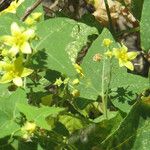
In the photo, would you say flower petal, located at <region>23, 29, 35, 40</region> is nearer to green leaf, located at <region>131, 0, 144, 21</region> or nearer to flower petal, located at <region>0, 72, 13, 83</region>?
flower petal, located at <region>0, 72, 13, 83</region>

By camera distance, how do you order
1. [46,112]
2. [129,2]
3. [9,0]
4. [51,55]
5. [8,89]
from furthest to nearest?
[9,0] < [129,2] < [8,89] < [51,55] < [46,112]

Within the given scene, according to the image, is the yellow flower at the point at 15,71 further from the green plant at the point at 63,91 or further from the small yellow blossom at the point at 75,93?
the small yellow blossom at the point at 75,93

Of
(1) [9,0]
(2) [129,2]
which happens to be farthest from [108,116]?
(1) [9,0]

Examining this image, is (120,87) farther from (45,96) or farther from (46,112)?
(46,112)

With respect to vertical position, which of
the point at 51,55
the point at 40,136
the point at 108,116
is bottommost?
the point at 108,116

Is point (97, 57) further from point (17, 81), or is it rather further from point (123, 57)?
point (17, 81)

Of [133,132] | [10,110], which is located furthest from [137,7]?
[10,110]

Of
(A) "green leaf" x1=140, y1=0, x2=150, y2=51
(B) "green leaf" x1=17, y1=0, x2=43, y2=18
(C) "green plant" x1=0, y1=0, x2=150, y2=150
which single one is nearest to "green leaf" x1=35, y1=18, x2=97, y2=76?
(C) "green plant" x1=0, y1=0, x2=150, y2=150
